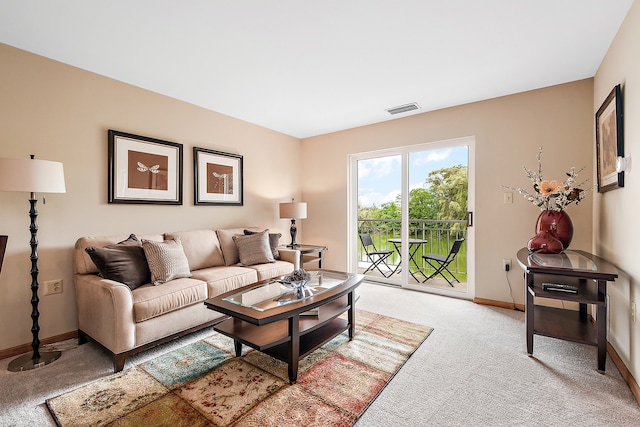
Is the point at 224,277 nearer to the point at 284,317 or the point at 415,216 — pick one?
the point at 284,317

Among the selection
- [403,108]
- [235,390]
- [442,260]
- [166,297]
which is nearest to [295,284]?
[235,390]

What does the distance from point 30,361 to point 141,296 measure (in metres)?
0.96

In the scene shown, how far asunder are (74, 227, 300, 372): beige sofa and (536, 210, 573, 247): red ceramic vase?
2.71 meters

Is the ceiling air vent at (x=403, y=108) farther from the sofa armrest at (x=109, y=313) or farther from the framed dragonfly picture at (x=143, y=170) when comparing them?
the sofa armrest at (x=109, y=313)

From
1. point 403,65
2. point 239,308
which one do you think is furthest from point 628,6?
point 239,308

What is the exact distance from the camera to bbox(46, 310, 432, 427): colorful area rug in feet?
5.16

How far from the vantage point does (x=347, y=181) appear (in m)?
4.62

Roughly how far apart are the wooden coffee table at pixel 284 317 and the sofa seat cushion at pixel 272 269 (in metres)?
0.63

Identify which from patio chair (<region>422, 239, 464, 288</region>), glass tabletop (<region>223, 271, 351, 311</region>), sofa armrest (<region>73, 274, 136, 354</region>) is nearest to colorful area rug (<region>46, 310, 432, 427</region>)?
sofa armrest (<region>73, 274, 136, 354</region>)

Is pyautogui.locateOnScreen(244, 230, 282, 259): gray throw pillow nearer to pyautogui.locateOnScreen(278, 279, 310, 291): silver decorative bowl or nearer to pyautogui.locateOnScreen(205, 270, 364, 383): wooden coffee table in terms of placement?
pyautogui.locateOnScreen(205, 270, 364, 383): wooden coffee table

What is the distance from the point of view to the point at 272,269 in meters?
3.28

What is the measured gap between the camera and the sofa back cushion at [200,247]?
312cm

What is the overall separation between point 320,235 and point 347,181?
102cm

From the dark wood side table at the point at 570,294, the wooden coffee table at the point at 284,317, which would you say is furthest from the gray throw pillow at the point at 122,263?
the dark wood side table at the point at 570,294
